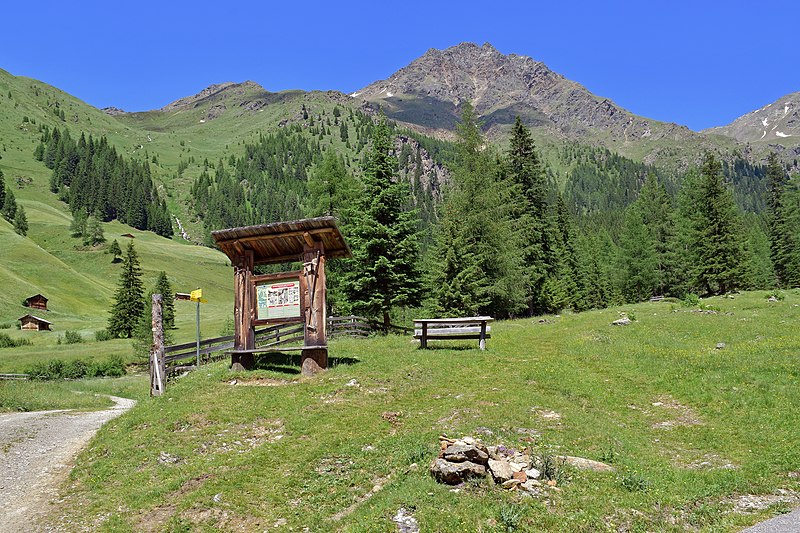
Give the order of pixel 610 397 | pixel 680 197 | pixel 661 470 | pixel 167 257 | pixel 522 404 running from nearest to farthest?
pixel 661 470 → pixel 522 404 → pixel 610 397 → pixel 680 197 → pixel 167 257

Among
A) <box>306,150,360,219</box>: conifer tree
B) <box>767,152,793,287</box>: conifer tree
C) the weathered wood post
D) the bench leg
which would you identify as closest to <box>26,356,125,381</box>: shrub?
<box>306,150,360,219</box>: conifer tree

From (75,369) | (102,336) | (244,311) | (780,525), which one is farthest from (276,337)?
(102,336)

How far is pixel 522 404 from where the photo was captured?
13.8 metres

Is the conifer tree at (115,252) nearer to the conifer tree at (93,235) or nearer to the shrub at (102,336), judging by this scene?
the conifer tree at (93,235)

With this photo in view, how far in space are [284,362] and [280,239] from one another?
493 centimetres

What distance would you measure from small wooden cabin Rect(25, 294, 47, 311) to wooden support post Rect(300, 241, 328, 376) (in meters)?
91.6

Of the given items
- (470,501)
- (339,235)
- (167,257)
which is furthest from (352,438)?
(167,257)

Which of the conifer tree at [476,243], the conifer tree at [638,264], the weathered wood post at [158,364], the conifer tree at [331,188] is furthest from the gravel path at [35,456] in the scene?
the conifer tree at [638,264]

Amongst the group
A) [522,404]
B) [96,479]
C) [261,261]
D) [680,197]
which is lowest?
[96,479]

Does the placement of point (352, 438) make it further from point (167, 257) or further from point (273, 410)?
point (167, 257)

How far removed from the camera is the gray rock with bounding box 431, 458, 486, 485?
29.9 ft

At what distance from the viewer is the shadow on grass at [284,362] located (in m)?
19.5

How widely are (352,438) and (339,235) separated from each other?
29.5ft

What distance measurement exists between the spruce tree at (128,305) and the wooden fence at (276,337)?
4887cm
